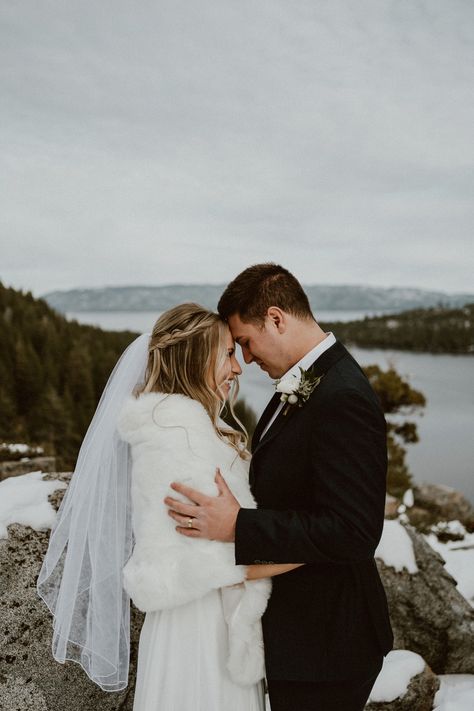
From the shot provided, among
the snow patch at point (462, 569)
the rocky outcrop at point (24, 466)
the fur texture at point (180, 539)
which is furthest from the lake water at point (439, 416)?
the fur texture at point (180, 539)

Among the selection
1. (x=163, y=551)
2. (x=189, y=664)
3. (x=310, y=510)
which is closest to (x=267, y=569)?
(x=310, y=510)

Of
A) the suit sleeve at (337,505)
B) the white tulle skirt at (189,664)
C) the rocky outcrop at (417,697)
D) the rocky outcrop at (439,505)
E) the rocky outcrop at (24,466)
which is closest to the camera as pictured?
the suit sleeve at (337,505)

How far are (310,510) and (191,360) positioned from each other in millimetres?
801

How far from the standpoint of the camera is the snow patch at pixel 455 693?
344 centimetres

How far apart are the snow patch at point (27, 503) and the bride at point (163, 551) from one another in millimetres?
401

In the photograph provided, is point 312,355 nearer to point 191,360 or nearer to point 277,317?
point 277,317

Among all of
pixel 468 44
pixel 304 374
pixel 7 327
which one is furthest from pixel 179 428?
pixel 7 327

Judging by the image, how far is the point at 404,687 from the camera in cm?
331

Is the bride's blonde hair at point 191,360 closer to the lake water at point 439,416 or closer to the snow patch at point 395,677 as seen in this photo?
the snow patch at point 395,677

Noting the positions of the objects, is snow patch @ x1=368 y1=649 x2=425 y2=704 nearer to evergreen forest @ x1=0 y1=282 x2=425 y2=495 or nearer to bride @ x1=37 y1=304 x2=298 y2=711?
bride @ x1=37 y1=304 x2=298 y2=711

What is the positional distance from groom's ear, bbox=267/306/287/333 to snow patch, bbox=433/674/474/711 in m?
2.92

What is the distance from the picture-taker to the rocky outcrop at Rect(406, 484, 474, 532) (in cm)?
1474

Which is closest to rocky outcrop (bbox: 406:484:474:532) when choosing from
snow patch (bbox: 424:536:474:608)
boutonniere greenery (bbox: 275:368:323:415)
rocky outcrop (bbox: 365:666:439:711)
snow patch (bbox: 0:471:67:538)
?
snow patch (bbox: 424:536:474:608)

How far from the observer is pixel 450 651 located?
3799 millimetres
